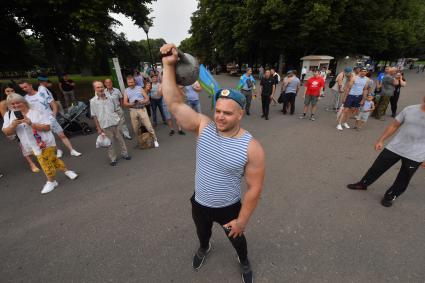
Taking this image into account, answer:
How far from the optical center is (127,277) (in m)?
2.49

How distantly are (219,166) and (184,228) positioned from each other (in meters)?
1.78

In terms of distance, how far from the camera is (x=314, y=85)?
7871mm

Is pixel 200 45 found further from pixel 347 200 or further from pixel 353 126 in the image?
pixel 347 200

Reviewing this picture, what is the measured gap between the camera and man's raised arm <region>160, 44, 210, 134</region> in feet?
5.52

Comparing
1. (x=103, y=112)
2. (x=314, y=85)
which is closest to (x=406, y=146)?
(x=314, y=85)

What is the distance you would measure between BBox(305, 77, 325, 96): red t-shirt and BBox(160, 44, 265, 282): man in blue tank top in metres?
7.23

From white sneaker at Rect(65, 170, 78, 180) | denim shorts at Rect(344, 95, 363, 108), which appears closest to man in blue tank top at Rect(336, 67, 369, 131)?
denim shorts at Rect(344, 95, 363, 108)

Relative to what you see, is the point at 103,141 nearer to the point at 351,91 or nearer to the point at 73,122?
the point at 73,122

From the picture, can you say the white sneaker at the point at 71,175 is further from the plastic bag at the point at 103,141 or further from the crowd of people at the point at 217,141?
the plastic bag at the point at 103,141

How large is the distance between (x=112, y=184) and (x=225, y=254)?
2.73 meters

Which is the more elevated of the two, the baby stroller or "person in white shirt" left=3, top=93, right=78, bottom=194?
"person in white shirt" left=3, top=93, right=78, bottom=194

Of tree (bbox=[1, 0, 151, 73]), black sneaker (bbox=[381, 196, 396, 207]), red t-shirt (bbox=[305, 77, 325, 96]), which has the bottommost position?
black sneaker (bbox=[381, 196, 396, 207])

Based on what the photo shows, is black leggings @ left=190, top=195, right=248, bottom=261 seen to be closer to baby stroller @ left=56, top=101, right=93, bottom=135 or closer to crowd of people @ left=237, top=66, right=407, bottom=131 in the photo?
crowd of people @ left=237, top=66, right=407, bottom=131

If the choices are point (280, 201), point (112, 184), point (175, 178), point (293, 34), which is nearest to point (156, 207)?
point (175, 178)
